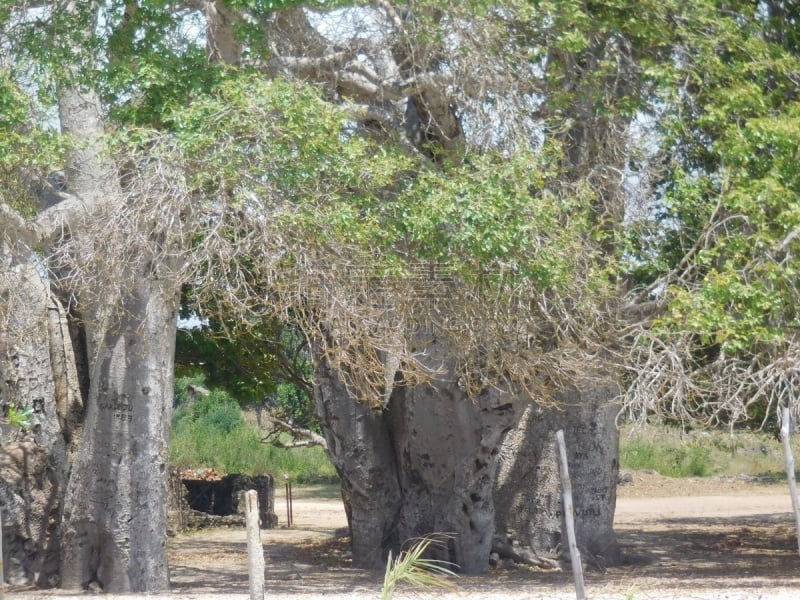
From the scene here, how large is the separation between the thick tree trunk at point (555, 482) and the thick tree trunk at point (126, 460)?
18.0 feet

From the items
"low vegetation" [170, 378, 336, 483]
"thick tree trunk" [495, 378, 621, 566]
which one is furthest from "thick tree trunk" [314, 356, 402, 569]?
"low vegetation" [170, 378, 336, 483]

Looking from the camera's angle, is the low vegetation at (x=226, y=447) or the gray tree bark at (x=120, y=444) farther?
the low vegetation at (x=226, y=447)

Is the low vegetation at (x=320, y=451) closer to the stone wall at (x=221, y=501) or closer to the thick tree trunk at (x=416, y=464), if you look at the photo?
the stone wall at (x=221, y=501)

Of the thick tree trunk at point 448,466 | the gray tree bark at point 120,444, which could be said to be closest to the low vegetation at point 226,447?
the thick tree trunk at point 448,466

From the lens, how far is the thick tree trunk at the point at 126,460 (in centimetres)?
1045

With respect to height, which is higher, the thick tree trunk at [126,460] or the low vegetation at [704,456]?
the thick tree trunk at [126,460]

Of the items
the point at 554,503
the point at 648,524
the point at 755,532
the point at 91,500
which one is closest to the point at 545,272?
the point at 91,500

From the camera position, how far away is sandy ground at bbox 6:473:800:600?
31.9 feet

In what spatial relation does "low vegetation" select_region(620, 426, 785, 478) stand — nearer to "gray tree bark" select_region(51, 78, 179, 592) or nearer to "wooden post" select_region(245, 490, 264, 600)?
"gray tree bark" select_region(51, 78, 179, 592)

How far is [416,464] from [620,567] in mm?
3342

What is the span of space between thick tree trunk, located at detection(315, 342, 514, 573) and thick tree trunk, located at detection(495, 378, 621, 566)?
4.84ft

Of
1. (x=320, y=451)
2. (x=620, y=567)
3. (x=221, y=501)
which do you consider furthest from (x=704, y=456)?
(x=620, y=567)

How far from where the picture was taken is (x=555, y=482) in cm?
1464

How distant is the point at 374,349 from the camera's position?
9742mm
